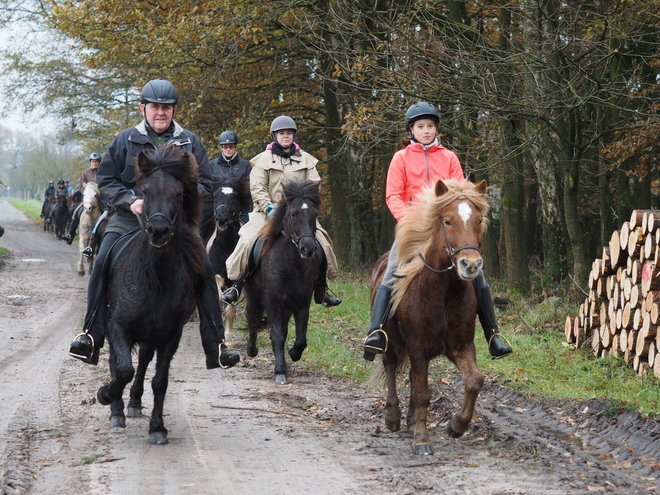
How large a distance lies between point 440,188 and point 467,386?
1.50 metres

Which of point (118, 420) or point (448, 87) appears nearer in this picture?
point (118, 420)

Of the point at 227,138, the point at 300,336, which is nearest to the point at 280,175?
the point at 300,336

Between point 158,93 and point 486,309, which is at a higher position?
point 158,93

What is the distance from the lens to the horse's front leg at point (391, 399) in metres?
7.07

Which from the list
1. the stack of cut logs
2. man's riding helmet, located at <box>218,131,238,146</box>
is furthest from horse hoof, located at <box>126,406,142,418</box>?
man's riding helmet, located at <box>218,131,238,146</box>

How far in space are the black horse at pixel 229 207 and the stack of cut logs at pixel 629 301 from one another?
5.32 m

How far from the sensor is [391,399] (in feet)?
23.4

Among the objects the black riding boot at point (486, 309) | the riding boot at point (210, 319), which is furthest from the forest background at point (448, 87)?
the riding boot at point (210, 319)

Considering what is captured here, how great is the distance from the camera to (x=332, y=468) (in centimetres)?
581

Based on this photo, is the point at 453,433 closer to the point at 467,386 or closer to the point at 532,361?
the point at 467,386

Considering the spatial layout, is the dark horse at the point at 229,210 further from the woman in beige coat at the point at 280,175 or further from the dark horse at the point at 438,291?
the dark horse at the point at 438,291

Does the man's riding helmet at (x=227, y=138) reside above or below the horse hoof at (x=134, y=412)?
A: above

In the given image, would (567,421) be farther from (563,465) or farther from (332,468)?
(332,468)

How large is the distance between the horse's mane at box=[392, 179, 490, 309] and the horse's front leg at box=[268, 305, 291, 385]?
3.21 metres
